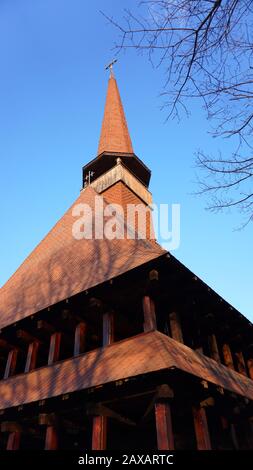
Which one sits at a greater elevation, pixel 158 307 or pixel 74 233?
Result: pixel 74 233

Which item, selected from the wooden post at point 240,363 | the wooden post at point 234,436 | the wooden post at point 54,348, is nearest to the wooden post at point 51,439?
the wooden post at point 54,348

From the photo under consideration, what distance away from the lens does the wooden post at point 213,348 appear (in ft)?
30.9

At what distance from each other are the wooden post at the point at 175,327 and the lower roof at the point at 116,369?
532 mm

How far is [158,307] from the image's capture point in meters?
8.90

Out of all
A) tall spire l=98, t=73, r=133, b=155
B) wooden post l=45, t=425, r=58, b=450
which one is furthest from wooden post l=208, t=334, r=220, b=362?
tall spire l=98, t=73, r=133, b=155

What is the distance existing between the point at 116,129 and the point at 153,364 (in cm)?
1966

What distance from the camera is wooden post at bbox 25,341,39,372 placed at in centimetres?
918

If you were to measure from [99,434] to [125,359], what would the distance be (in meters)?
1.41

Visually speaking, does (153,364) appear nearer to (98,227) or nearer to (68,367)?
(68,367)

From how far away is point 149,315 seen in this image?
7637mm

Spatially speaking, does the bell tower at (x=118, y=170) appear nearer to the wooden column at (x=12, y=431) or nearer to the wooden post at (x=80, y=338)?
the wooden post at (x=80, y=338)
